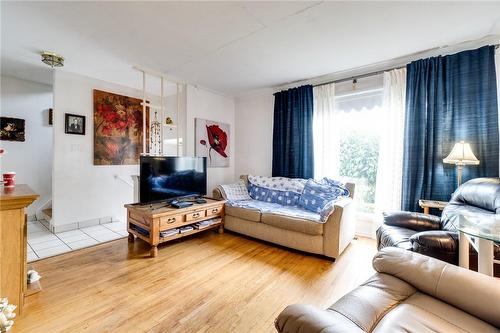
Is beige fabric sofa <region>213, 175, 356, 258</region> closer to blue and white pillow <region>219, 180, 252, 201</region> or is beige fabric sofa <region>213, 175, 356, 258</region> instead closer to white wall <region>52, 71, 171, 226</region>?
blue and white pillow <region>219, 180, 252, 201</region>

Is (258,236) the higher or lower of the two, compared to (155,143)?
lower

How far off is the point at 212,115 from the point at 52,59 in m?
2.23

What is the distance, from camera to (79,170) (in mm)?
3291

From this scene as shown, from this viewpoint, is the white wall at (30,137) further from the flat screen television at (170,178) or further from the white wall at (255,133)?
the white wall at (255,133)

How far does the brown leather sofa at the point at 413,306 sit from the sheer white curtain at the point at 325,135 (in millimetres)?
2219

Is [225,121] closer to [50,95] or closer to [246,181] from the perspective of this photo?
[246,181]

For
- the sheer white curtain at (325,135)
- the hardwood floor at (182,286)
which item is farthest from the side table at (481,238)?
the sheer white curtain at (325,135)

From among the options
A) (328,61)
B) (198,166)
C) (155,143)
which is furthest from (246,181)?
(328,61)

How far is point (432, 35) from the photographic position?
2.16 meters

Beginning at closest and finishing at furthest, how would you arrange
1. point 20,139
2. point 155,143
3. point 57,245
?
point 57,245 < point 20,139 < point 155,143

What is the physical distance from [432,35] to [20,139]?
5678 mm

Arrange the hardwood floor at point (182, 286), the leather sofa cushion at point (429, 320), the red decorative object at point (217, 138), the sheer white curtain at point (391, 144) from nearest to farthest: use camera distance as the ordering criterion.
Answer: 1. the leather sofa cushion at point (429, 320)
2. the hardwood floor at point (182, 286)
3. the sheer white curtain at point (391, 144)
4. the red decorative object at point (217, 138)

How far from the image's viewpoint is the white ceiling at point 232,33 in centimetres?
180

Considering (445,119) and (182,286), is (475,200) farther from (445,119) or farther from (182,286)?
(182,286)
